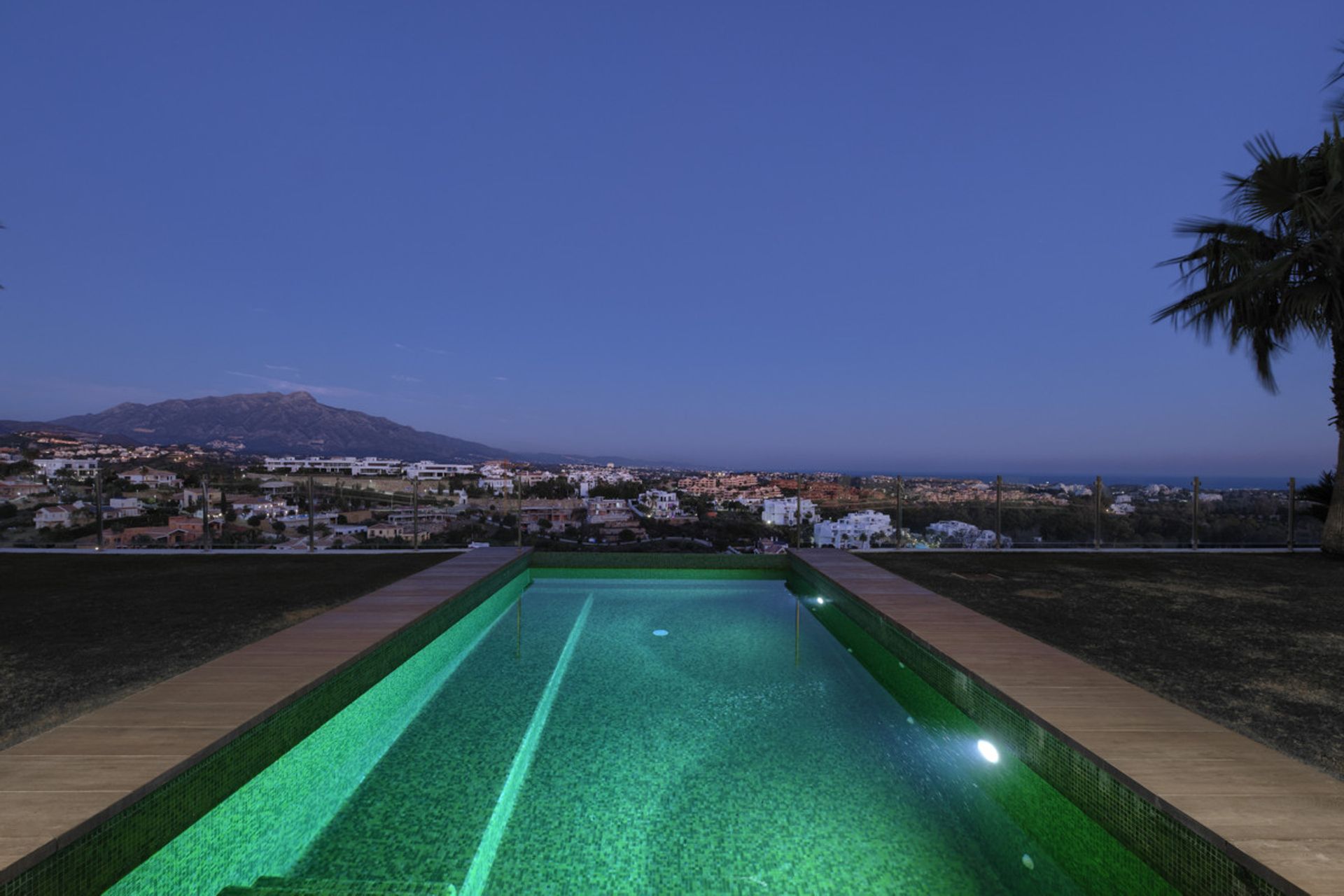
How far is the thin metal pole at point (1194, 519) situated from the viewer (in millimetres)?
6934

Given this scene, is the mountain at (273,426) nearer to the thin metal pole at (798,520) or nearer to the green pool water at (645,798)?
the thin metal pole at (798,520)

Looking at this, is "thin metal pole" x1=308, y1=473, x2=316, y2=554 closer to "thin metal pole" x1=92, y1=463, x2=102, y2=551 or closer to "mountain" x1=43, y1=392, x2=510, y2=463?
"thin metal pole" x1=92, y1=463, x2=102, y2=551

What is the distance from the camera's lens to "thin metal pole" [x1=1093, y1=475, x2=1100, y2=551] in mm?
6828

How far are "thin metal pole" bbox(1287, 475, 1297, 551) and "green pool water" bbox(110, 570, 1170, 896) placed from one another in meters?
7.10

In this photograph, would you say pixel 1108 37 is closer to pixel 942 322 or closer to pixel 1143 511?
pixel 942 322

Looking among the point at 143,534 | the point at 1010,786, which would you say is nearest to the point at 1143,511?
the point at 1010,786

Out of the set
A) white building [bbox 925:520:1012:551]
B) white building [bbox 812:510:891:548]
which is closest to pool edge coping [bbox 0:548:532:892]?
white building [bbox 812:510:891:548]

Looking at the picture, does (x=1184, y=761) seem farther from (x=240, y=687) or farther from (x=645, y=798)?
(x=240, y=687)

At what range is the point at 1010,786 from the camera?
6.86 feet

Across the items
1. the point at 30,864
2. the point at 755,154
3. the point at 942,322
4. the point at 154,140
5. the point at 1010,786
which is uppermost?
the point at 755,154

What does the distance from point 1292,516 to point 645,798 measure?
358 inches

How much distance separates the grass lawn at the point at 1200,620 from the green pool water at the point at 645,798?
94 centimetres

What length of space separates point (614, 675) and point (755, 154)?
1631 cm

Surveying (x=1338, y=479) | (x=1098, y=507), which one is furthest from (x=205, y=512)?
(x=1338, y=479)
